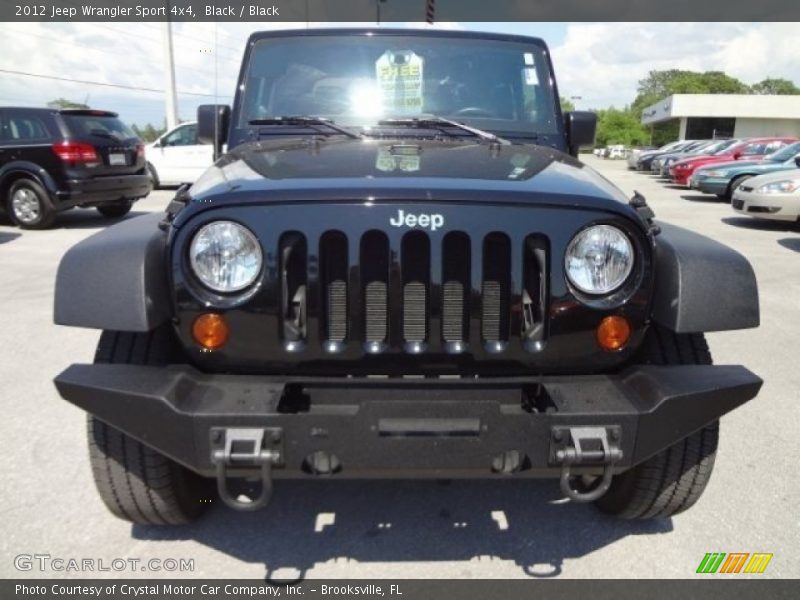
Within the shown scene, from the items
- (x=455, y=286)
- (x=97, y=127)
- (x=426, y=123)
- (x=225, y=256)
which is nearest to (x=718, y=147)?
(x=97, y=127)

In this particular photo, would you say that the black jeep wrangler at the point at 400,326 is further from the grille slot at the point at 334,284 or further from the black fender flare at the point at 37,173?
the black fender flare at the point at 37,173

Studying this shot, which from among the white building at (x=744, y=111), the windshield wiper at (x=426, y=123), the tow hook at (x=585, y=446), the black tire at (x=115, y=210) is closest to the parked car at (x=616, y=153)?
the white building at (x=744, y=111)

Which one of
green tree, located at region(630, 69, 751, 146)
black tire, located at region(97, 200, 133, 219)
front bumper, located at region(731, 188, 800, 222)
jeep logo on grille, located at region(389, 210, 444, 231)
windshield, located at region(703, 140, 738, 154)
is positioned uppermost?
green tree, located at region(630, 69, 751, 146)

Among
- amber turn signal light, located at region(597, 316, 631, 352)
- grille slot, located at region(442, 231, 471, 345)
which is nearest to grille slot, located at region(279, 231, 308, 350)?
grille slot, located at region(442, 231, 471, 345)

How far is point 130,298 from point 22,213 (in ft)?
30.4

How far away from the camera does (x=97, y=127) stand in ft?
31.5

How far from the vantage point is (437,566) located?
2.40m

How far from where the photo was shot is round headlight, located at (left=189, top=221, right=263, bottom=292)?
197 cm

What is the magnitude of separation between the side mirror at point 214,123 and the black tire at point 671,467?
2350 mm

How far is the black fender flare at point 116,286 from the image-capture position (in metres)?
1.93

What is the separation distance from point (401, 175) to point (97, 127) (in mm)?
8980

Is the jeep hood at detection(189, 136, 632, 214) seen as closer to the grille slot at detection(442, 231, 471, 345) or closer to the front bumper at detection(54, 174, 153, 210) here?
the grille slot at detection(442, 231, 471, 345)

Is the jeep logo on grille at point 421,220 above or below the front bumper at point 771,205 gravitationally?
above
